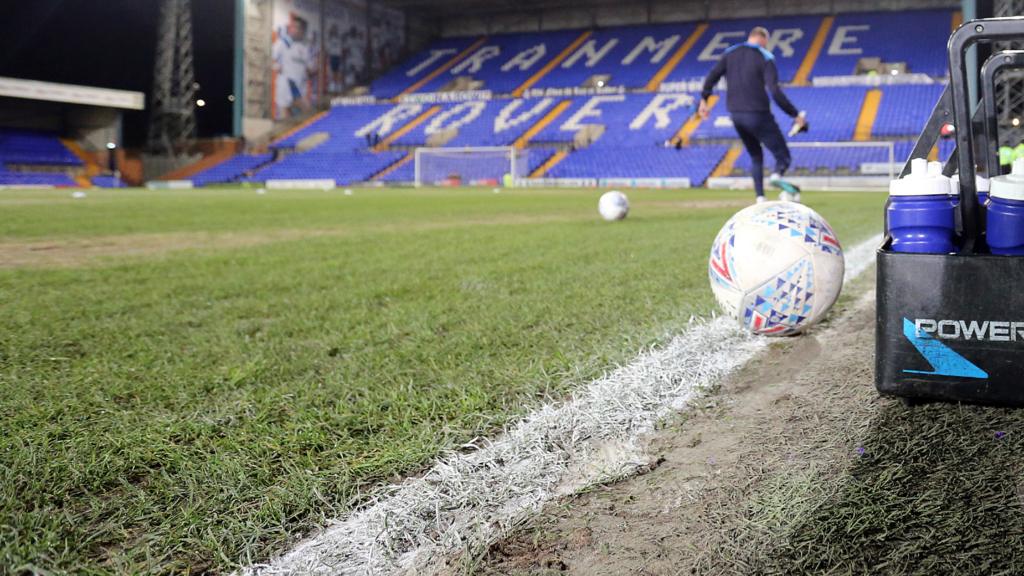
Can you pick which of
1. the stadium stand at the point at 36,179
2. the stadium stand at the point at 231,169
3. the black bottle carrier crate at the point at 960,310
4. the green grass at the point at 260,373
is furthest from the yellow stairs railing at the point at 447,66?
the black bottle carrier crate at the point at 960,310

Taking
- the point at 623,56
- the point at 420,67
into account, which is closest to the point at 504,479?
the point at 623,56

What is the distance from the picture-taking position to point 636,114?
3186 centimetres

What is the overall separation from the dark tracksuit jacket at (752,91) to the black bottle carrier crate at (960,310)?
6.54 meters

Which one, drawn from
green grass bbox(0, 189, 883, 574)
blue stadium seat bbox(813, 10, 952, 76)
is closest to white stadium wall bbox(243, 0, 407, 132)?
blue stadium seat bbox(813, 10, 952, 76)

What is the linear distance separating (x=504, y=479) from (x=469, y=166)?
95.2 ft

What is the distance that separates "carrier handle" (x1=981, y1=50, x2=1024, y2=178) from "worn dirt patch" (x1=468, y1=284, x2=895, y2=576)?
642 mm

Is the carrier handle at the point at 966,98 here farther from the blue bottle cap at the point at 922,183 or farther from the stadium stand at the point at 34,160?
the stadium stand at the point at 34,160

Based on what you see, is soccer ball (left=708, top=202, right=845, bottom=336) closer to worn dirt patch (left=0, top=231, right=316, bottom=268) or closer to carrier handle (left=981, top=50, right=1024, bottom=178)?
carrier handle (left=981, top=50, right=1024, bottom=178)

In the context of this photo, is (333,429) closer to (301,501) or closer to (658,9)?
(301,501)

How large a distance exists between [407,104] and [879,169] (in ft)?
71.7

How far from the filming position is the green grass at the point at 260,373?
126cm

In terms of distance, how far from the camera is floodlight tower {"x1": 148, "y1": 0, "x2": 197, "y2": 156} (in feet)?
105

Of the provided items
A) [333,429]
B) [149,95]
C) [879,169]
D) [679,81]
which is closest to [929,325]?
[333,429]

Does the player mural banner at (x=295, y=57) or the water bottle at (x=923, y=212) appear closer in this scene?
the water bottle at (x=923, y=212)
